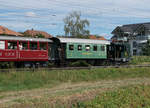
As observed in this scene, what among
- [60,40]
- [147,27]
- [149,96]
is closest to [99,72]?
[60,40]

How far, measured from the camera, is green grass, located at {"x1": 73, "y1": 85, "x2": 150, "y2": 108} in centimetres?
1040

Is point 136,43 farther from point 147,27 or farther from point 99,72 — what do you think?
point 99,72

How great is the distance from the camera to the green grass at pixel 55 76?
14.9m

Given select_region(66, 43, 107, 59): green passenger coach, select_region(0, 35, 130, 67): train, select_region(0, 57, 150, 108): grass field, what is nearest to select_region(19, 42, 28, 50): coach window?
select_region(0, 35, 130, 67): train

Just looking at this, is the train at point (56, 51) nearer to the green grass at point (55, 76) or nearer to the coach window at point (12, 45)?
the coach window at point (12, 45)

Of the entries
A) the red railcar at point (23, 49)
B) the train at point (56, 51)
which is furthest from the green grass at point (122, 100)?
Answer: the train at point (56, 51)

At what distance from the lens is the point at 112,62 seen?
90.6 ft

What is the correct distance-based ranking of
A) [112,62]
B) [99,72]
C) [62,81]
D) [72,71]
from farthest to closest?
Result: 1. [112,62]
2. [99,72]
3. [72,71]
4. [62,81]

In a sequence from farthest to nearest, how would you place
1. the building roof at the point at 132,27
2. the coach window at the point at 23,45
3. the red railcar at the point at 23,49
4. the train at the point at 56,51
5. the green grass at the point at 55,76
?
the building roof at the point at 132,27
the coach window at the point at 23,45
the train at the point at 56,51
the red railcar at the point at 23,49
the green grass at the point at 55,76

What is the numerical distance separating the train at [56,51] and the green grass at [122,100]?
10.5 meters

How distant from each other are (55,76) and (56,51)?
21.4 feet

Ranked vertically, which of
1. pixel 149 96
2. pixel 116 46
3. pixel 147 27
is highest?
pixel 147 27

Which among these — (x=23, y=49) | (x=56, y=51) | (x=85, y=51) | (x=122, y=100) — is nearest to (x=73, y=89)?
(x=122, y=100)

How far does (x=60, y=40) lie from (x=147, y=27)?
40.8 meters
